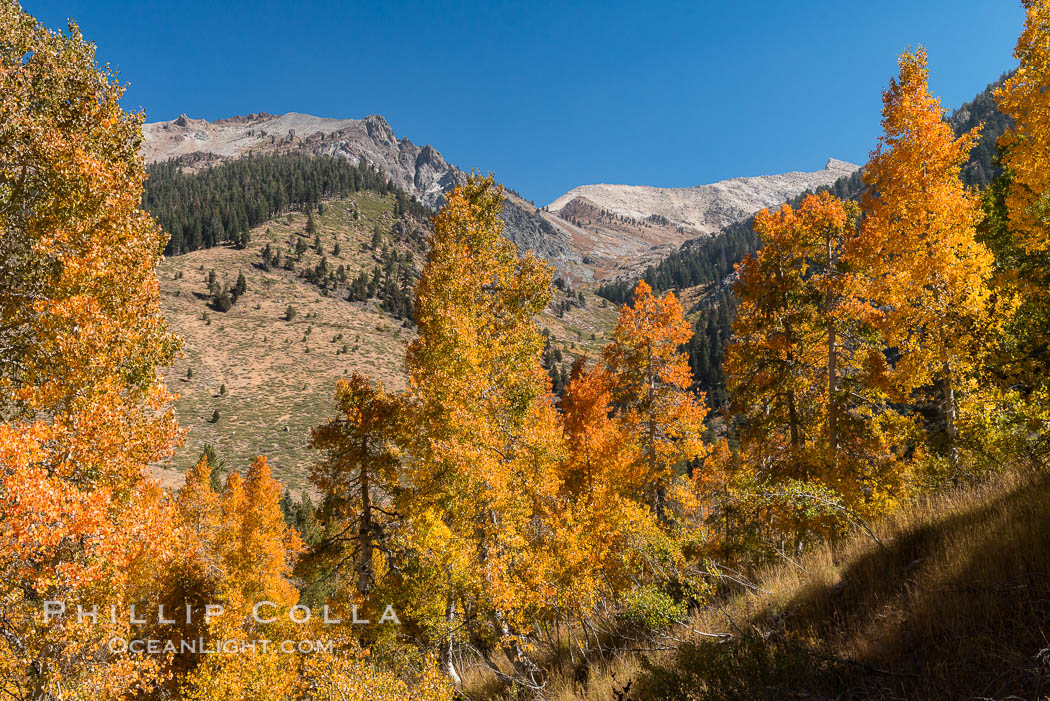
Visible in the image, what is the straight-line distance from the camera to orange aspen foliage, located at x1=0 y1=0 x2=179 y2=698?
855 centimetres

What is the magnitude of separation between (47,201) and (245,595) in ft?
75.4

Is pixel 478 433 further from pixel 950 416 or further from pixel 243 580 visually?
pixel 243 580

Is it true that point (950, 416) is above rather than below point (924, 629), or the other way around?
above

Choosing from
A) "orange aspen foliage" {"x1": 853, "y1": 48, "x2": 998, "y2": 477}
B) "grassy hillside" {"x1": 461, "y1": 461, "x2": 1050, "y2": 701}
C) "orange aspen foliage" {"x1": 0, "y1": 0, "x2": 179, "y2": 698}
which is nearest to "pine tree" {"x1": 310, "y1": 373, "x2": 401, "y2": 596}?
"orange aspen foliage" {"x1": 0, "y1": 0, "x2": 179, "y2": 698}

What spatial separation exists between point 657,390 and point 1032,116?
13.9 meters

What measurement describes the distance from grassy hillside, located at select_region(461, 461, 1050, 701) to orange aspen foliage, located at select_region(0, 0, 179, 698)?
8817 mm

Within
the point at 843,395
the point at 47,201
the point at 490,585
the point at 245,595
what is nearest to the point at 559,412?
the point at 843,395

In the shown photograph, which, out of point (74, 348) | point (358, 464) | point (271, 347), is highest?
point (271, 347)

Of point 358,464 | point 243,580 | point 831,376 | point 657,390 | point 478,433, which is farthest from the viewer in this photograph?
point 243,580

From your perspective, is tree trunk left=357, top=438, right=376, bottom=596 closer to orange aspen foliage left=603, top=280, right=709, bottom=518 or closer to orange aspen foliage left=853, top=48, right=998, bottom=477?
orange aspen foliage left=603, top=280, right=709, bottom=518

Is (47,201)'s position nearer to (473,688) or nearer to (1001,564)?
(473,688)

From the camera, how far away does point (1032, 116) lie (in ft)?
29.9

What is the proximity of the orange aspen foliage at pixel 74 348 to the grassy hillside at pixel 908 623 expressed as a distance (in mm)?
8817

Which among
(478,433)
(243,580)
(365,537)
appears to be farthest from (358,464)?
(243,580)
